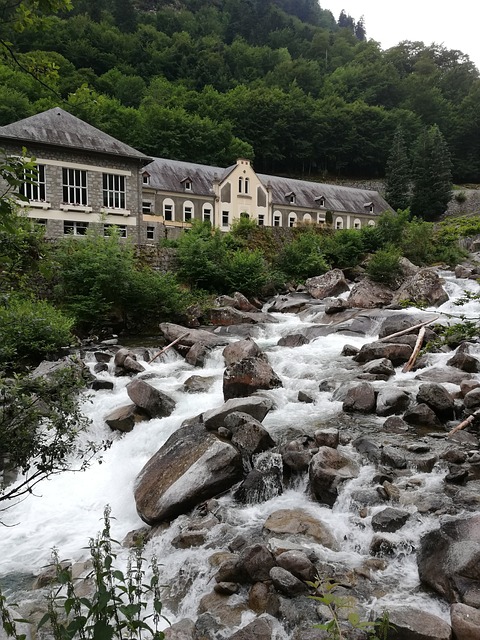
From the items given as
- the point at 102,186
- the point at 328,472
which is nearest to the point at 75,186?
the point at 102,186

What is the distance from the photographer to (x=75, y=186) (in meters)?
30.9

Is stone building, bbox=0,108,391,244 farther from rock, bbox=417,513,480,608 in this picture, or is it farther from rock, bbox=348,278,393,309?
rock, bbox=417,513,480,608

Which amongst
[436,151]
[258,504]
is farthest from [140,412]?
[436,151]

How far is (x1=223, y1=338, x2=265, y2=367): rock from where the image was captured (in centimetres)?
1508

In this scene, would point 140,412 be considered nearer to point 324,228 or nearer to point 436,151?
point 324,228

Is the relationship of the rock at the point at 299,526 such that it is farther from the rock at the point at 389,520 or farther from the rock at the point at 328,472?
the rock at the point at 389,520

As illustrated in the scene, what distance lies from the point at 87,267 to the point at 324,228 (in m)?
22.2

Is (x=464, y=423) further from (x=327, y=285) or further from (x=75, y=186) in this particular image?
(x=75, y=186)

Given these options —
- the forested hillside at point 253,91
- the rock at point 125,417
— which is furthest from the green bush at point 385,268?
the forested hillside at point 253,91

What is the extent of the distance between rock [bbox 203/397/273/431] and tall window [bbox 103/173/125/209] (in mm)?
25432

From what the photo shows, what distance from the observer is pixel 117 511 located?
28.5ft

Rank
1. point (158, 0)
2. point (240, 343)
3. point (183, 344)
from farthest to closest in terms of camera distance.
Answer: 1. point (158, 0)
2. point (183, 344)
3. point (240, 343)

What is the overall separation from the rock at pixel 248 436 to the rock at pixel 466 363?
274 inches

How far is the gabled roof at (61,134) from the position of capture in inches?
1118
